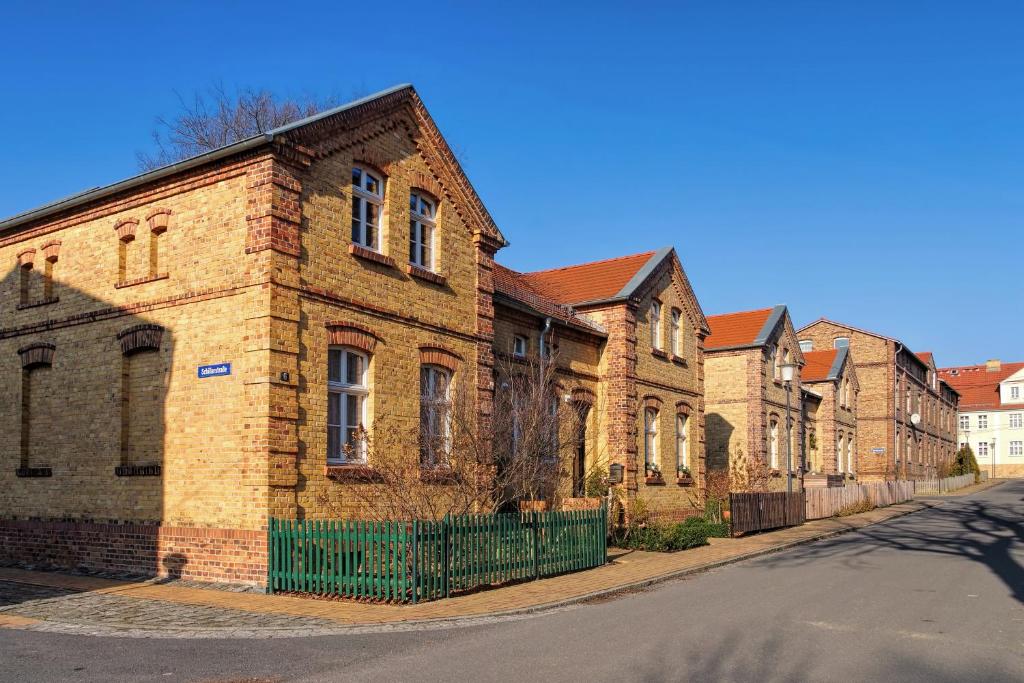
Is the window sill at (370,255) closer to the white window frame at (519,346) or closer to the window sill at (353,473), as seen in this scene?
the window sill at (353,473)

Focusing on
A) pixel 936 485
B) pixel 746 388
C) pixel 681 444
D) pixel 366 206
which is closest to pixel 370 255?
pixel 366 206

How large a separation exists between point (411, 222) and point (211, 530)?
7096 mm

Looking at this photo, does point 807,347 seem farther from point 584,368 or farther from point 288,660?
point 288,660

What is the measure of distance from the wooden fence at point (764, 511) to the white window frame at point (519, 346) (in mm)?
6860

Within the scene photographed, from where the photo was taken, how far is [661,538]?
20484mm

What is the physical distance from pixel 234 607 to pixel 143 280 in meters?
6.59

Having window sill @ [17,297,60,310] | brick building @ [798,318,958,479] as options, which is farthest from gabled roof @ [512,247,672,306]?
brick building @ [798,318,958,479]

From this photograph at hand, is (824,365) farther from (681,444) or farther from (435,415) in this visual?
(435,415)

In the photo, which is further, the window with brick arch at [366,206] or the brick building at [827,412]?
the brick building at [827,412]

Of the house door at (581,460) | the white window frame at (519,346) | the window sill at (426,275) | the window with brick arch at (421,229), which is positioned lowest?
the house door at (581,460)

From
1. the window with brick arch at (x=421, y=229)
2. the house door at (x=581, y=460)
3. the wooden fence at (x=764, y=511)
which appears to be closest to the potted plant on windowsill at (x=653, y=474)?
the house door at (x=581, y=460)

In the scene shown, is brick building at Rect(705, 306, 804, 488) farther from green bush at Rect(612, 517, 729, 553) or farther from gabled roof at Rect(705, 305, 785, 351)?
green bush at Rect(612, 517, 729, 553)

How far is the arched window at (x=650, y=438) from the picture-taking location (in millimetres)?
26766

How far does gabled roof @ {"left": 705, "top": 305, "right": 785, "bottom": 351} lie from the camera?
3662cm
